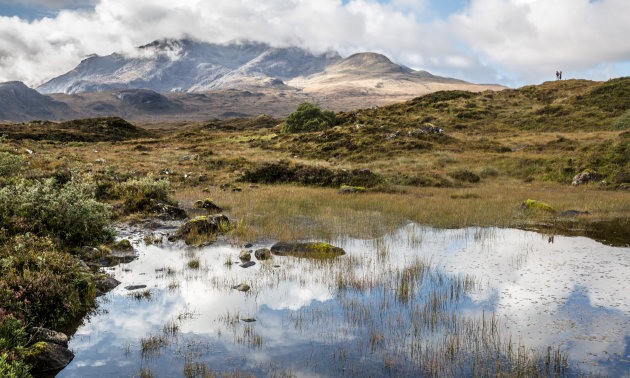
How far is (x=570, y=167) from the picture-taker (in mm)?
31031

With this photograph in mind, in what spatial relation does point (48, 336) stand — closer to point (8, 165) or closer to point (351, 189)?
point (8, 165)

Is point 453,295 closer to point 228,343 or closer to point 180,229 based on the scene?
point 228,343

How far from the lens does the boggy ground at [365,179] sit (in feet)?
35.8

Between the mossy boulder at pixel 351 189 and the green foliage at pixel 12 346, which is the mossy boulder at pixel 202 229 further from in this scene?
the mossy boulder at pixel 351 189

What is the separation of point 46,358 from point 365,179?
918 inches

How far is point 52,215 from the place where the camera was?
435 inches

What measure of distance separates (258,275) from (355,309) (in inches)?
119

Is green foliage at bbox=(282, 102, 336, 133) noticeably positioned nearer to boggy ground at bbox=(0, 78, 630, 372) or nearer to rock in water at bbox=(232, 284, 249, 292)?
boggy ground at bbox=(0, 78, 630, 372)

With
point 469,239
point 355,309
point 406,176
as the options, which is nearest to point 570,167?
point 406,176

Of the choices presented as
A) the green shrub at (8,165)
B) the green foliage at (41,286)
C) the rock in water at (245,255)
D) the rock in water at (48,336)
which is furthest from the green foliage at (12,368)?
the green shrub at (8,165)

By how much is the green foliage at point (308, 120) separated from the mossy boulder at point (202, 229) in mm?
47364

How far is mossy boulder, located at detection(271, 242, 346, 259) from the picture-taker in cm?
1134

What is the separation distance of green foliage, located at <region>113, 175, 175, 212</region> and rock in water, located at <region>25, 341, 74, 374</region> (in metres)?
11.7

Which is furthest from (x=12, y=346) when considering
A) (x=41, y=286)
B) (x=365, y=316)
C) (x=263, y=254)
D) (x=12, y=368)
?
(x=263, y=254)
